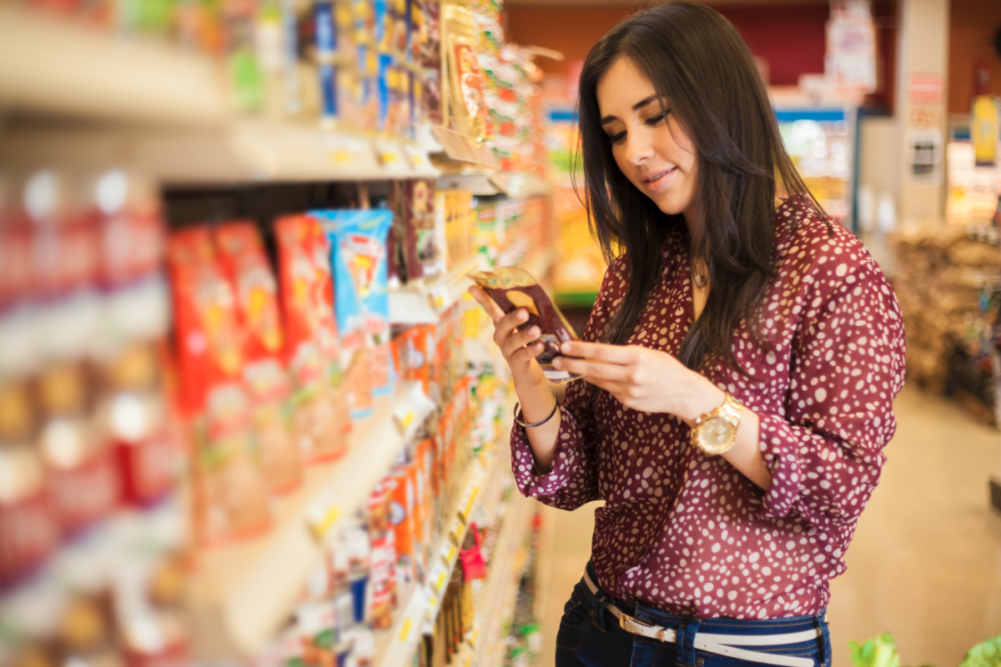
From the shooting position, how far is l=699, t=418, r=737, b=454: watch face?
1355 millimetres

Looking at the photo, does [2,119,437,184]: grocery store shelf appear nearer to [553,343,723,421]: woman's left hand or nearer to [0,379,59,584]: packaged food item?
[0,379,59,584]: packaged food item

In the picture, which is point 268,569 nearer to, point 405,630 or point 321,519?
point 321,519

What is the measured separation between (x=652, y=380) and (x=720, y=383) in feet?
0.71

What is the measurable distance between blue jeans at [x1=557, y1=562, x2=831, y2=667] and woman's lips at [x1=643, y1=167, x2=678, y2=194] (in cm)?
78

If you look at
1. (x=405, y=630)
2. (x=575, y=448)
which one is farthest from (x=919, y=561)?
(x=405, y=630)

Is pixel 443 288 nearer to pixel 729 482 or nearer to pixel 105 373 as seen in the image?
pixel 729 482

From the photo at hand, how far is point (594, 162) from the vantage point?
1854 mm

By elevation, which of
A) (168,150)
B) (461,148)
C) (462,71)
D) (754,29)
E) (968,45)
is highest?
(754,29)

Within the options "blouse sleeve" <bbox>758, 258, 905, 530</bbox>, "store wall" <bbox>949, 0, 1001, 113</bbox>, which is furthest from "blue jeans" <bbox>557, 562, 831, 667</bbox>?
"store wall" <bbox>949, 0, 1001, 113</bbox>

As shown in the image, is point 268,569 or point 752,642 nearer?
point 268,569

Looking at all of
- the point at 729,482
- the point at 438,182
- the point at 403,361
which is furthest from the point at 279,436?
the point at 438,182

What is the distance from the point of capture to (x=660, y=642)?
1.50 m

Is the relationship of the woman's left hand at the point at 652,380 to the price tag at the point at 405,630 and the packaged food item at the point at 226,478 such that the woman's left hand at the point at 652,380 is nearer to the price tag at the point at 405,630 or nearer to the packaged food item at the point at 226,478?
the price tag at the point at 405,630

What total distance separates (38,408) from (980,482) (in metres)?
5.67
